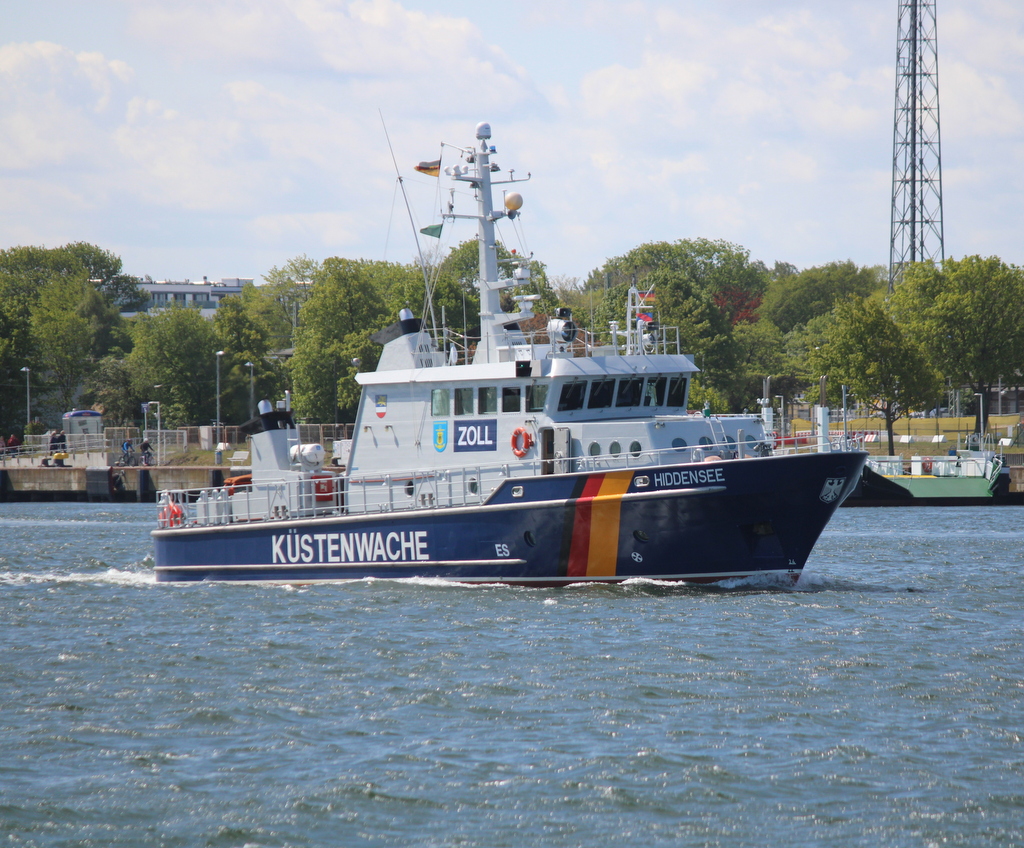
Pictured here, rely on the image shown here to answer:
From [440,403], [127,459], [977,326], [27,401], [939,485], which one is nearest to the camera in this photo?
[440,403]

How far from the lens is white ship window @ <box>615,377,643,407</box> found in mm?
19125

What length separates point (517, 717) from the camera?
1128 cm

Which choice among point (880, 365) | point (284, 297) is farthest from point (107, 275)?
point (880, 365)

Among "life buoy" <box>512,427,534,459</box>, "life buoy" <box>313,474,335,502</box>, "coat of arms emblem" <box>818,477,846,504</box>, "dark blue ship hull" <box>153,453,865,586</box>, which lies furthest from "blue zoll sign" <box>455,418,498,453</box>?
"coat of arms emblem" <box>818,477,846,504</box>

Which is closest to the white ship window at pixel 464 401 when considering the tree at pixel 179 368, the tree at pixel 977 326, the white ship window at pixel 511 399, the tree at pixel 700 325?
the white ship window at pixel 511 399

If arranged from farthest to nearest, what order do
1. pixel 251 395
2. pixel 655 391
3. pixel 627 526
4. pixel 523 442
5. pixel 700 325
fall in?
pixel 251 395 < pixel 700 325 < pixel 655 391 < pixel 523 442 < pixel 627 526

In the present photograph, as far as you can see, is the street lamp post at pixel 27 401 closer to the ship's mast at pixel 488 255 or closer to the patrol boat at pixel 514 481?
the patrol boat at pixel 514 481

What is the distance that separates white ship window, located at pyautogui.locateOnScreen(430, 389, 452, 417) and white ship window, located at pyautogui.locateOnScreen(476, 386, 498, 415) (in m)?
0.58

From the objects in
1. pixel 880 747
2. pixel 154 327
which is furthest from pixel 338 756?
pixel 154 327

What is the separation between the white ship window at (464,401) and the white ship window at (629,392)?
2.46 meters

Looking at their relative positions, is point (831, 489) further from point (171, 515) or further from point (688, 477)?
point (171, 515)

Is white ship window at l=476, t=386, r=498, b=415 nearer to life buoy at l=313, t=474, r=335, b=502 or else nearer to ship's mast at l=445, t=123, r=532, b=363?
ship's mast at l=445, t=123, r=532, b=363

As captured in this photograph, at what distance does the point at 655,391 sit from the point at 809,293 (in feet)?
275

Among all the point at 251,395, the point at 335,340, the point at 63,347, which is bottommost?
the point at 251,395
